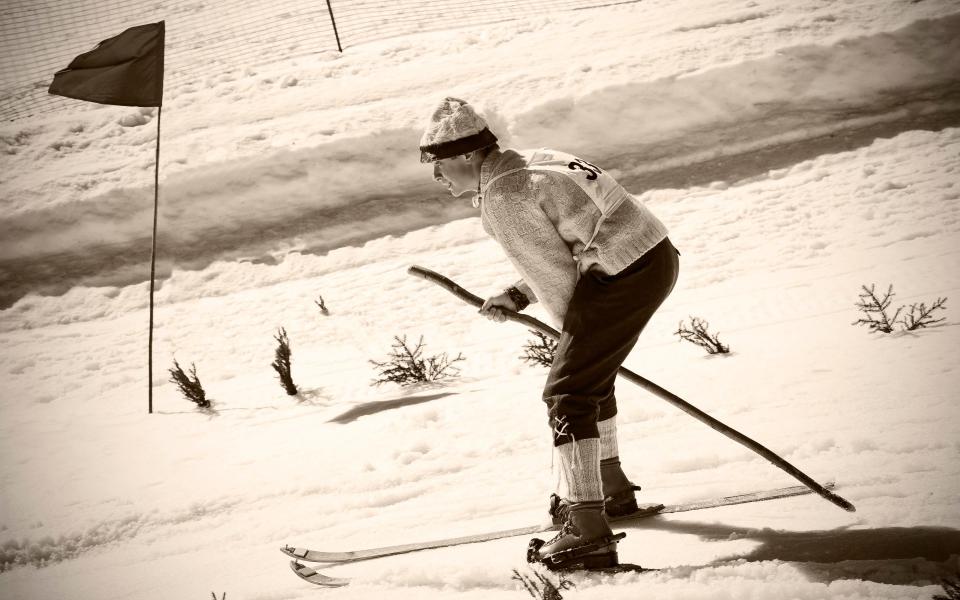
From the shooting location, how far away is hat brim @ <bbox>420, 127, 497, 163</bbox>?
7.39ft

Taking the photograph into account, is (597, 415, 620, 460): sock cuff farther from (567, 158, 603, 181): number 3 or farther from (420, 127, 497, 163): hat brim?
(420, 127, 497, 163): hat brim

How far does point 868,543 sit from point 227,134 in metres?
9.17

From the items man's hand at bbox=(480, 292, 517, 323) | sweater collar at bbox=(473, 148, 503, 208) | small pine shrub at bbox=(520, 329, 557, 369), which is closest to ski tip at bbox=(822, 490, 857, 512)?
man's hand at bbox=(480, 292, 517, 323)

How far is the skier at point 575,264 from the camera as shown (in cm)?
219

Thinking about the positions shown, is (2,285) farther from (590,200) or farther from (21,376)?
(590,200)

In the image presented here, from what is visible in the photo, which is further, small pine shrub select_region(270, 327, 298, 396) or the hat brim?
small pine shrub select_region(270, 327, 298, 396)

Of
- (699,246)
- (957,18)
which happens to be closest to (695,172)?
(699,246)

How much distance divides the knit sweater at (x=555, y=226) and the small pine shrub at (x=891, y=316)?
245cm

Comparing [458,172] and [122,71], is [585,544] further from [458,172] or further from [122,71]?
[122,71]

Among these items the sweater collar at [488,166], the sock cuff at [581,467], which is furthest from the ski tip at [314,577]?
the sweater collar at [488,166]

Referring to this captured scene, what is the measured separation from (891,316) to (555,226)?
3.21 metres

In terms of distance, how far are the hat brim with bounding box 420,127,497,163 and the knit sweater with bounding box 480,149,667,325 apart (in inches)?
2.1

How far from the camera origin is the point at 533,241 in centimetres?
222

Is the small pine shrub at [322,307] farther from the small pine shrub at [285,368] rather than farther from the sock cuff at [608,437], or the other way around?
the sock cuff at [608,437]
